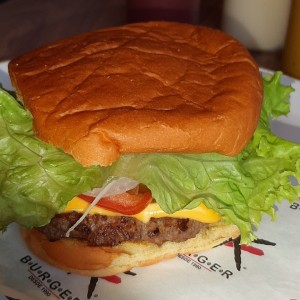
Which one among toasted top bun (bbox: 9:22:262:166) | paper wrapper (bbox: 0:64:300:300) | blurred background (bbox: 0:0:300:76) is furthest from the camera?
blurred background (bbox: 0:0:300:76)

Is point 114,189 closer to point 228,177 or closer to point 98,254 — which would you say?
point 98,254

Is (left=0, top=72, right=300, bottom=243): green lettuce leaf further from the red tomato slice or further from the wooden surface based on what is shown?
the wooden surface

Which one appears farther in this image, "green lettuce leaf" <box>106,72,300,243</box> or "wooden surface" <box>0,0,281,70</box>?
"wooden surface" <box>0,0,281,70</box>

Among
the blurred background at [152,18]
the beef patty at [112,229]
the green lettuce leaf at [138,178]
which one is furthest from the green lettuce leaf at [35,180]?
the blurred background at [152,18]

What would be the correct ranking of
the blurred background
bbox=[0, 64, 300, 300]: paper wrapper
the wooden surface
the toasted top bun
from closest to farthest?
the toasted top bun, bbox=[0, 64, 300, 300]: paper wrapper, the blurred background, the wooden surface

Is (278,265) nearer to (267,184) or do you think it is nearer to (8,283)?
(267,184)

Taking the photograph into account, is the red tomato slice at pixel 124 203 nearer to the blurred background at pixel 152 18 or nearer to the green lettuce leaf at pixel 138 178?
the green lettuce leaf at pixel 138 178

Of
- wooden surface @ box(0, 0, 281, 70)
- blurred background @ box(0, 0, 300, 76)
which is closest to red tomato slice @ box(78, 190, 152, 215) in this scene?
blurred background @ box(0, 0, 300, 76)
